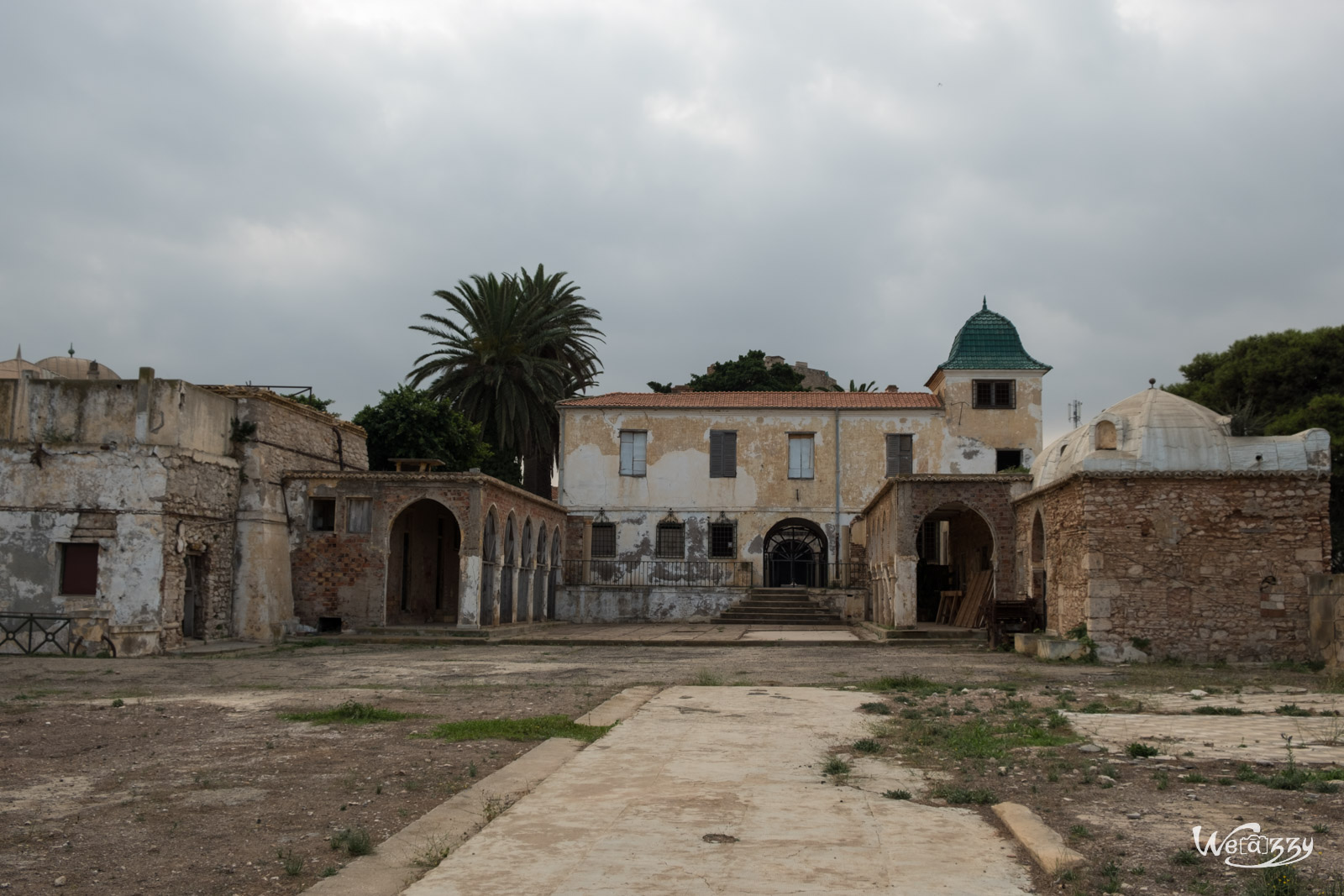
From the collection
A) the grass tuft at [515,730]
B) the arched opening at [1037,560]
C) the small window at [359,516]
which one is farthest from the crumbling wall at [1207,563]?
the small window at [359,516]

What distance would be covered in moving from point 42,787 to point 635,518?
30082 millimetres

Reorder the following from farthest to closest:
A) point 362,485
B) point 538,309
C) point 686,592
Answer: point 538,309 → point 686,592 → point 362,485

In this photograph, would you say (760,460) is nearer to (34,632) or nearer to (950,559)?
(950,559)

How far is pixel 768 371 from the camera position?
5188cm

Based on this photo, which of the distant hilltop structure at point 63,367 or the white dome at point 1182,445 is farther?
the distant hilltop structure at point 63,367

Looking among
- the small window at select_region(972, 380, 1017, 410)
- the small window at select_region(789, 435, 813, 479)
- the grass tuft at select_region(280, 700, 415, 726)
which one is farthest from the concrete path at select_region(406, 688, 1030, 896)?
the small window at select_region(972, 380, 1017, 410)

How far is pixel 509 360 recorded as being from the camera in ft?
129

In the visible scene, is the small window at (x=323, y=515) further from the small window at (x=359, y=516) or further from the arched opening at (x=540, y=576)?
the arched opening at (x=540, y=576)

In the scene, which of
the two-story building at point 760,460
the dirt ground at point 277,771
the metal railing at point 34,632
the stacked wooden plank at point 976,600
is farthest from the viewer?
the two-story building at point 760,460

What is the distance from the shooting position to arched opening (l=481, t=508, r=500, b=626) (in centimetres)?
2567

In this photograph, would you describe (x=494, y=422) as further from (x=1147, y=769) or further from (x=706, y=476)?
(x=1147, y=769)

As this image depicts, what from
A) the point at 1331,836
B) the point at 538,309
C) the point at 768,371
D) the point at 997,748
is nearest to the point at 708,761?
the point at 997,748

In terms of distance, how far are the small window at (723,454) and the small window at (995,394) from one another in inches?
327

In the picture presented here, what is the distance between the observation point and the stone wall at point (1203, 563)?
17047 mm
